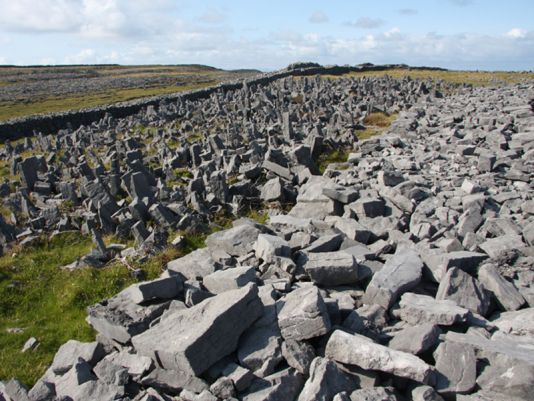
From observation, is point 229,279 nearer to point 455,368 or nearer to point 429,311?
point 429,311

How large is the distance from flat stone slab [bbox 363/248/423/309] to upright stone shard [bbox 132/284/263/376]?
5.40 feet

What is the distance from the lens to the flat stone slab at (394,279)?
243 inches

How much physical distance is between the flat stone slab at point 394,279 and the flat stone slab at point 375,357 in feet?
3.97

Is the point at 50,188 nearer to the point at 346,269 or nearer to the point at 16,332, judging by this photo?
the point at 16,332

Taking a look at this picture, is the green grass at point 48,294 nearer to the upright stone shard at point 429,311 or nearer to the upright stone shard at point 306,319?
the upright stone shard at point 306,319

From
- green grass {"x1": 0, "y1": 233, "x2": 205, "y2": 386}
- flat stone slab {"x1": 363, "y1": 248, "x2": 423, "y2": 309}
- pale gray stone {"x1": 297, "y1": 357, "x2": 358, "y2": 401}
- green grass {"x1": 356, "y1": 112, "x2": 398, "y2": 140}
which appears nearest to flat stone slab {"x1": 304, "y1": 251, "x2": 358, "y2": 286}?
flat stone slab {"x1": 363, "y1": 248, "x2": 423, "y2": 309}

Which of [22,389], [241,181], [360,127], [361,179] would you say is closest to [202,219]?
[241,181]

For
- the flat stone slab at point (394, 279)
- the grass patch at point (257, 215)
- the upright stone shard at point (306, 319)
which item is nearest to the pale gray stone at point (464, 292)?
the flat stone slab at point (394, 279)

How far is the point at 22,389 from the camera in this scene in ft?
18.2

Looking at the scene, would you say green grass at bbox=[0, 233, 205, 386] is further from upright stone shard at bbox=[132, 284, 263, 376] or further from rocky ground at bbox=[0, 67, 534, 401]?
upright stone shard at bbox=[132, 284, 263, 376]

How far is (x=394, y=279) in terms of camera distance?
21.0ft

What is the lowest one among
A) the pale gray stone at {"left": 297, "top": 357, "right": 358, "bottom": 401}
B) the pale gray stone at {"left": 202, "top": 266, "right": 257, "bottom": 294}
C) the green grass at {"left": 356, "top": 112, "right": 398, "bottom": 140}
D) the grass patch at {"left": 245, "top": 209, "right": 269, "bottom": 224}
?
the grass patch at {"left": 245, "top": 209, "right": 269, "bottom": 224}

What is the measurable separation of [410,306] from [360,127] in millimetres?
16739

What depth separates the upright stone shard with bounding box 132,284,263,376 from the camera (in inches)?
200
